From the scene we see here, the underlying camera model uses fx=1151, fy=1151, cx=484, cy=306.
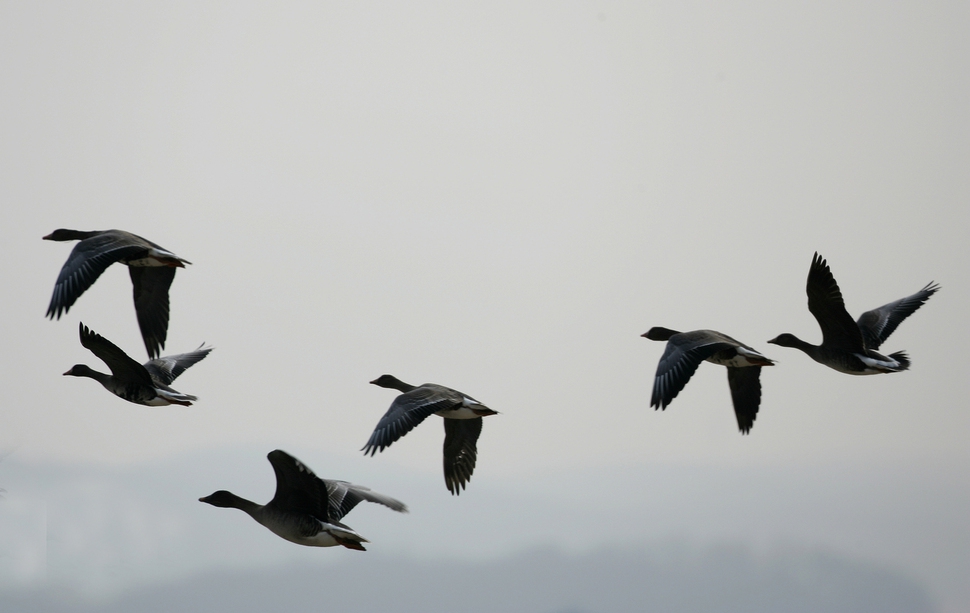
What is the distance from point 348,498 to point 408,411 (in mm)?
1481

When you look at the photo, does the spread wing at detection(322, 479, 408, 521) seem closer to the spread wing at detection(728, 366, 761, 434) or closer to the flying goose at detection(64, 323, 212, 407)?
the flying goose at detection(64, 323, 212, 407)

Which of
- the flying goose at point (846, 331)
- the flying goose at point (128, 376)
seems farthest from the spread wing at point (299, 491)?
the flying goose at point (846, 331)

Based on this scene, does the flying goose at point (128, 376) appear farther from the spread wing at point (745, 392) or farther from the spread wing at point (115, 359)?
the spread wing at point (745, 392)

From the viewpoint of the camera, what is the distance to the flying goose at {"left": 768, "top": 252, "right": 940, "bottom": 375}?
1783cm

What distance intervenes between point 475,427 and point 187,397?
16.9 feet

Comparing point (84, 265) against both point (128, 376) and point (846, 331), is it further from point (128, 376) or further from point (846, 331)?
point (846, 331)

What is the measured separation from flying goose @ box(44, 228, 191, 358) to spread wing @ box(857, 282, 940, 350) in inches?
455

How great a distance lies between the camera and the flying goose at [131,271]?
15477 mm

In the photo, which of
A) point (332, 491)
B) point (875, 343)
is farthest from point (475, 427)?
point (875, 343)

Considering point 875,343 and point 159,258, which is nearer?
point 159,258

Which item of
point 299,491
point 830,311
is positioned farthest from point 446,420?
point 830,311

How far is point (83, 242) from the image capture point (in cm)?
1606

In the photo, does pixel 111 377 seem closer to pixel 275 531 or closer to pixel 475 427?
pixel 275 531

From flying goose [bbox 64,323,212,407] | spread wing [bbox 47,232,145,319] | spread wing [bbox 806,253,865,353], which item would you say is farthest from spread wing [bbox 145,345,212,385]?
spread wing [bbox 806,253,865,353]
